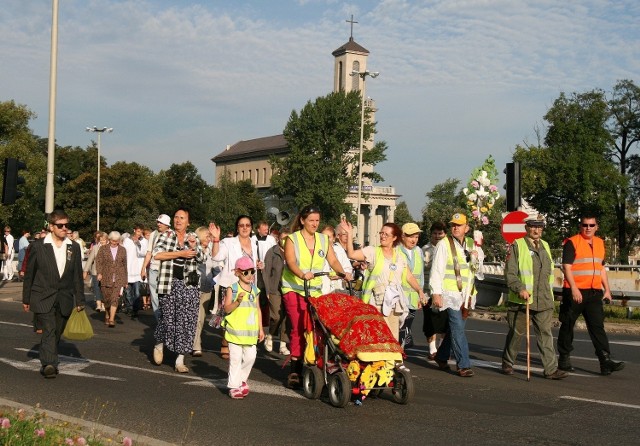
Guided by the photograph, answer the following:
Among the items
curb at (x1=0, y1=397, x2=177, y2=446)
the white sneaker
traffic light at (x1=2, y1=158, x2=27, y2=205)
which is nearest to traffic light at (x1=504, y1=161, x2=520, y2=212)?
the white sneaker

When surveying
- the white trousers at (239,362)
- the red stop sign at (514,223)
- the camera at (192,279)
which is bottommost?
the white trousers at (239,362)

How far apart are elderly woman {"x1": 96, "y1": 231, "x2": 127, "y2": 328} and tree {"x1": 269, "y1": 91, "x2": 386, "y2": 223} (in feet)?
250

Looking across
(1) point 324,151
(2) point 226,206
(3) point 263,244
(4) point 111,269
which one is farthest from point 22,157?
(3) point 263,244

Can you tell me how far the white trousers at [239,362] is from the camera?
964 cm

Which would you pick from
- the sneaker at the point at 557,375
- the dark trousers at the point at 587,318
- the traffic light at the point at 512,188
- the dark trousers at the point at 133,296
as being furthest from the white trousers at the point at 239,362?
the dark trousers at the point at 133,296

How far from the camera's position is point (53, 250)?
11070 millimetres

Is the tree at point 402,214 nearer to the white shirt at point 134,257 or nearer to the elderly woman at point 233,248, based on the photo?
the white shirt at point 134,257

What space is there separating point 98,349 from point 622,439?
8.26m

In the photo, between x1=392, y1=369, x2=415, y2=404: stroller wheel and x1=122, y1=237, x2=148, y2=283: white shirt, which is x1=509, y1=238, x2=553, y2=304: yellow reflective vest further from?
x1=122, y1=237, x2=148, y2=283: white shirt

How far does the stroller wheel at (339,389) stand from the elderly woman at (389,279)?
1.85m

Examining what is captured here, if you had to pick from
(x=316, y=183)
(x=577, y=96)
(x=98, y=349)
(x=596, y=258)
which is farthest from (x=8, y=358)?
(x=316, y=183)

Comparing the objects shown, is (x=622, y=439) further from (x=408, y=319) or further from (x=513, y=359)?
(x=408, y=319)

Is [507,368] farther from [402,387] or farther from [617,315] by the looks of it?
[617,315]

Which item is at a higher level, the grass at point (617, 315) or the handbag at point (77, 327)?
the handbag at point (77, 327)
